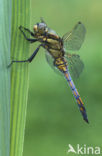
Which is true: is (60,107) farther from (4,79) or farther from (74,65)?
(4,79)

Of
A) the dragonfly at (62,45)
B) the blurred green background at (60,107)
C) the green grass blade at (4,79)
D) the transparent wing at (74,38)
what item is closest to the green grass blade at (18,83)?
the green grass blade at (4,79)

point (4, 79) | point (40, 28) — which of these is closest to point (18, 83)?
point (4, 79)

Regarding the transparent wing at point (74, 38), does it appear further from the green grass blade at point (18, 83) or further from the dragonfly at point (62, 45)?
the green grass blade at point (18, 83)

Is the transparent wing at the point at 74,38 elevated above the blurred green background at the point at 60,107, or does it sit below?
above

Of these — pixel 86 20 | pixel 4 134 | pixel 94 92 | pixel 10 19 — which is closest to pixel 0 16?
pixel 10 19

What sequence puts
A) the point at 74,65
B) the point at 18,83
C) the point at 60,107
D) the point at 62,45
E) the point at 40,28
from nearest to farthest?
1. the point at 18,83
2. the point at 40,28
3. the point at 62,45
4. the point at 74,65
5. the point at 60,107

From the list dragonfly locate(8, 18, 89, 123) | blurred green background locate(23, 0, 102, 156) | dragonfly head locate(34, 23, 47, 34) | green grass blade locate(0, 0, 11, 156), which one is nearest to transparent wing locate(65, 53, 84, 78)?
dragonfly locate(8, 18, 89, 123)

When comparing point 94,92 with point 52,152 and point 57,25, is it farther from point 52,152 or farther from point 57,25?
point 57,25

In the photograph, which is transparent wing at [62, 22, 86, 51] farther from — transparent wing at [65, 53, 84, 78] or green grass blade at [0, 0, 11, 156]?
green grass blade at [0, 0, 11, 156]
